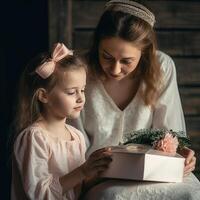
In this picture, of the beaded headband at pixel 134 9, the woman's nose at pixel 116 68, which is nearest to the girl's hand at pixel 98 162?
the woman's nose at pixel 116 68

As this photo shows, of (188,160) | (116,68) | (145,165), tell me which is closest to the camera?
(145,165)

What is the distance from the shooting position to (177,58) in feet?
15.8

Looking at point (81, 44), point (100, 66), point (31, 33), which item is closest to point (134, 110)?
point (100, 66)

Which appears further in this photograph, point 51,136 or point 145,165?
point 51,136

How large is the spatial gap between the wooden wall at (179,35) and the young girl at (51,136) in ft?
3.54

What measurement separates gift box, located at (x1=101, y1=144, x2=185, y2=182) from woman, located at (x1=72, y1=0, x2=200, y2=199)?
0.66m

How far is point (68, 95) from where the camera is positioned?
3391mm

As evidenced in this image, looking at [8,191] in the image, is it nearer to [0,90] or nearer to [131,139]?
[0,90]

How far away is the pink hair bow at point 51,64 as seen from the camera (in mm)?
3379

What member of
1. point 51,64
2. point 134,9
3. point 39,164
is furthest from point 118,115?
point 39,164

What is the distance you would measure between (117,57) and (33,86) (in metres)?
0.53

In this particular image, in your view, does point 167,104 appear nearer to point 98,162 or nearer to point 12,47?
point 98,162

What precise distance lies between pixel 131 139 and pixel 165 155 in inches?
17.1

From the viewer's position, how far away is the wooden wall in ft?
15.2
